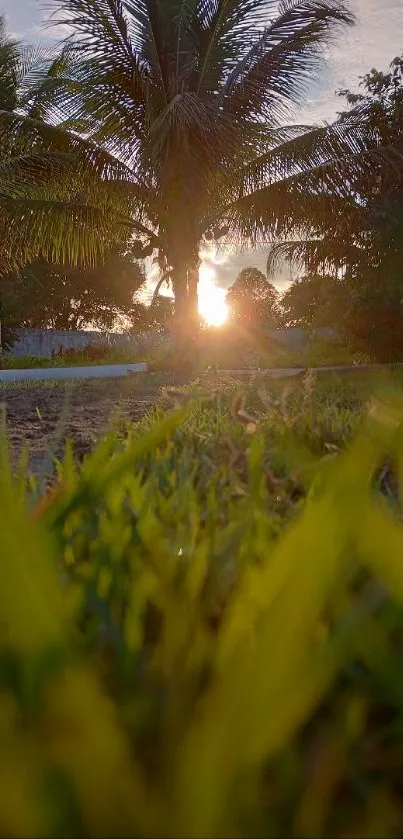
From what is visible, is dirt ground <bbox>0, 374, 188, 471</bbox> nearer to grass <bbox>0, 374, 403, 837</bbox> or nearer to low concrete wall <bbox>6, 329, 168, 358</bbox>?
grass <bbox>0, 374, 403, 837</bbox>

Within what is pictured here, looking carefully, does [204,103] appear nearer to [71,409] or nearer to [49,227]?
[49,227]

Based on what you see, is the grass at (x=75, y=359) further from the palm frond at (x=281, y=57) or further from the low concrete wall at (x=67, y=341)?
the palm frond at (x=281, y=57)

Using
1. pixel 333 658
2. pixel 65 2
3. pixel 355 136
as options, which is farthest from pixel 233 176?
pixel 333 658

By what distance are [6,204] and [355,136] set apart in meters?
5.90

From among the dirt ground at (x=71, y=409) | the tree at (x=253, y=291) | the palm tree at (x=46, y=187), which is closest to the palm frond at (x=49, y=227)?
the palm tree at (x=46, y=187)

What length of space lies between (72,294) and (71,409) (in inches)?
943

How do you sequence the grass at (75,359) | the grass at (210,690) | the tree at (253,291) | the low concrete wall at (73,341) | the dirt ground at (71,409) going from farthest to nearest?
1. the tree at (253,291)
2. the low concrete wall at (73,341)
3. the grass at (75,359)
4. the dirt ground at (71,409)
5. the grass at (210,690)

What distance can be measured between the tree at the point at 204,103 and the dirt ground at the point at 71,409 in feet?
11.4

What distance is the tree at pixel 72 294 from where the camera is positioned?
1094 inches

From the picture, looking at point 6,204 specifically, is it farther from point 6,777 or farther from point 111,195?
point 6,777

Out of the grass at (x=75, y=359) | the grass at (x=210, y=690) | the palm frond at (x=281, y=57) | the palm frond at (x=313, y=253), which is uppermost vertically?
the palm frond at (x=281, y=57)

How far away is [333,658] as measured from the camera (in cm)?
29

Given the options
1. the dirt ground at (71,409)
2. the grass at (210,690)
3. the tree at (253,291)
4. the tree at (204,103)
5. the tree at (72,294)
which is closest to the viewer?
the grass at (210,690)

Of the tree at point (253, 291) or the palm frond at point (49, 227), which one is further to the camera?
the tree at point (253, 291)
